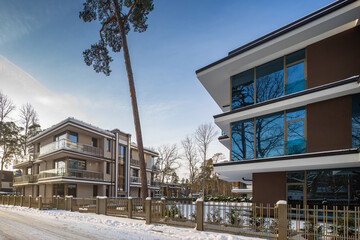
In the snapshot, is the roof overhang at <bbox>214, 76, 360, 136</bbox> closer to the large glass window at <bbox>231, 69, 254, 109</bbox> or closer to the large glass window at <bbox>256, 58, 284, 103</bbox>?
the large glass window at <bbox>256, 58, 284, 103</bbox>

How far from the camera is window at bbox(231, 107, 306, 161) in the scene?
39.1 feet

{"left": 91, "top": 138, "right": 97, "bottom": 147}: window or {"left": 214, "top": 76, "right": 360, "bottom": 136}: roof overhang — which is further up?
{"left": 214, "top": 76, "right": 360, "bottom": 136}: roof overhang

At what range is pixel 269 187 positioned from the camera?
43.8 feet

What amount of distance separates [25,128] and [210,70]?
1514 inches

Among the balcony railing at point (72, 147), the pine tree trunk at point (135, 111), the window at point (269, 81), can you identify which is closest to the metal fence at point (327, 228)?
the window at point (269, 81)

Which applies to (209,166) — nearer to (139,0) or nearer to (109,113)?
(109,113)

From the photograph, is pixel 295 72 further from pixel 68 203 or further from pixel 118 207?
pixel 68 203

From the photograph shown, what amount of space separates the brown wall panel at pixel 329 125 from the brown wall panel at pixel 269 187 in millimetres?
2578

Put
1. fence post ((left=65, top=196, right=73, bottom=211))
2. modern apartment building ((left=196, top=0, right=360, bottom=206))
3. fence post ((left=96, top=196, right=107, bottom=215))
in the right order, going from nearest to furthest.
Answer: modern apartment building ((left=196, top=0, right=360, bottom=206))
fence post ((left=96, top=196, right=107, bottom=215))
fence post ((left=65, top=196, right=73, bottom=211))

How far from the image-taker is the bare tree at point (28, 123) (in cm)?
4009

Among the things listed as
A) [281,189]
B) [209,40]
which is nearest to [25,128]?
[209,40]

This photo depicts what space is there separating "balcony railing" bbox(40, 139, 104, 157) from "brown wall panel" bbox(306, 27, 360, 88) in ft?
75.4

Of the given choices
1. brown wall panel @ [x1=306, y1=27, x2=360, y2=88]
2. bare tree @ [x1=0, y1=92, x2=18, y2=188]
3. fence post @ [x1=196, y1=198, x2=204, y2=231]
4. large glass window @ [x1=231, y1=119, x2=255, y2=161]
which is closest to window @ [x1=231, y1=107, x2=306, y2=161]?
large glass window @ [x1=231, y1=119, x2=255, y2=161]

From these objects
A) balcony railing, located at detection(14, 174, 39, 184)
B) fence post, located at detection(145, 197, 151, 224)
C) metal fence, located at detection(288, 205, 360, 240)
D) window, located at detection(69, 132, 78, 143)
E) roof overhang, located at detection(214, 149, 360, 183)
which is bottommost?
balcony railing, located at detection(14, 174, 39, 184)
